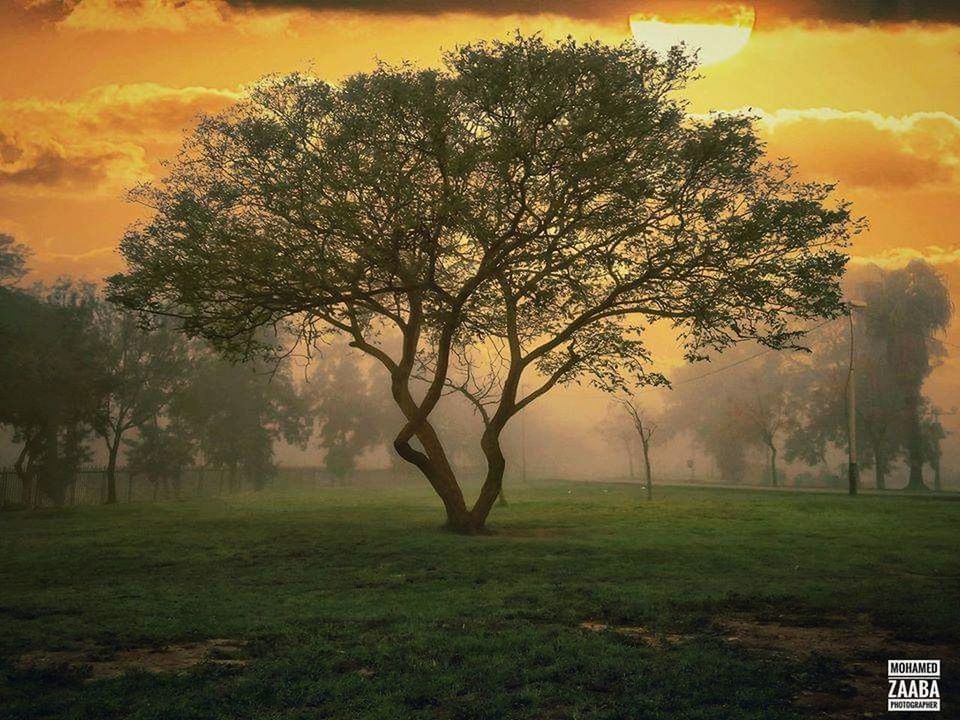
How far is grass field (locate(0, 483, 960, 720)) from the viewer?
8031mm

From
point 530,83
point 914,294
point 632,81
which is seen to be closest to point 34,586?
point 530,83

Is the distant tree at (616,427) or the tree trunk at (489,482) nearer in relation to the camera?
the tree trunk at (489,482)

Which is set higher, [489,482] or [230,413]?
[230,413]

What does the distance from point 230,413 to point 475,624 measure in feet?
203

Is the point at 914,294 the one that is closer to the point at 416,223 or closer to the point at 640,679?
the point at 416,223

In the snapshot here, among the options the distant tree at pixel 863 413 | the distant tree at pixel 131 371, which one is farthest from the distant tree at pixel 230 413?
the distant tree at pixel 863 413

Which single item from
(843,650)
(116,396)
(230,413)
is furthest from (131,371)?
(843,650)

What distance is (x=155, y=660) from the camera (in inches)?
388

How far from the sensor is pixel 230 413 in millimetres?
69562

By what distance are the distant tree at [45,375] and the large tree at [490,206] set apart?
23331mm

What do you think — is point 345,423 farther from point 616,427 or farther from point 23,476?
point 616,427

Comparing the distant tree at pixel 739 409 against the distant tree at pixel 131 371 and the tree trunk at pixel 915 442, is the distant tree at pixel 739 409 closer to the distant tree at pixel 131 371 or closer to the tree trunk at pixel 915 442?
the tree trunk at pixel 915 442

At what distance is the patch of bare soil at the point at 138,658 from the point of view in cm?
938

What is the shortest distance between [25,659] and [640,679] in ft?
24.3
